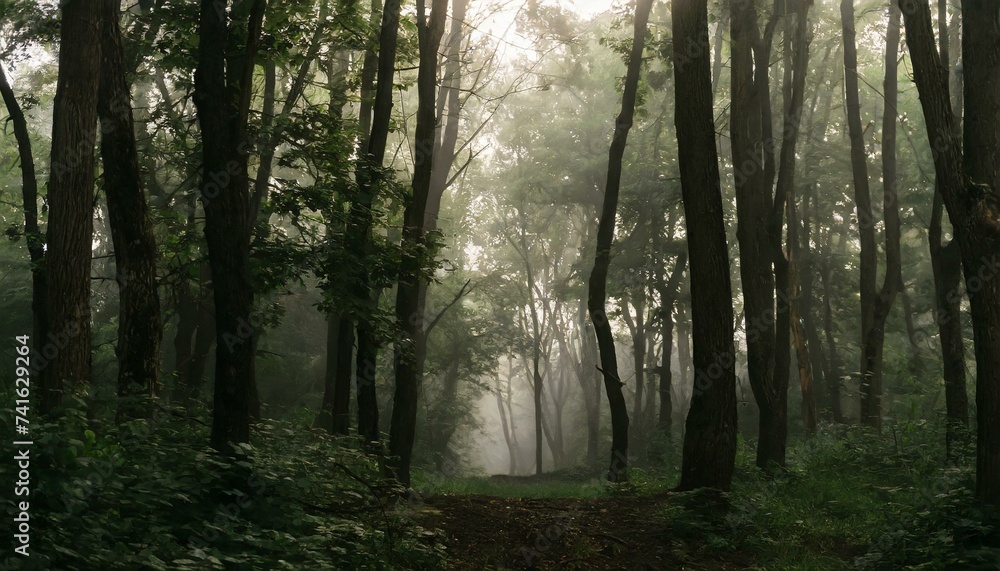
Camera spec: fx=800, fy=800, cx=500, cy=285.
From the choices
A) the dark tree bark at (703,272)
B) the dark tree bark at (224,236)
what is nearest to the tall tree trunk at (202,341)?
the dark tree bark at (224,236)

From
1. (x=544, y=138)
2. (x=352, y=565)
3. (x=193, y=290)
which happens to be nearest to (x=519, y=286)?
(x=544, y=138)

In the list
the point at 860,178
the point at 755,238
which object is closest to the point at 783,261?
the point at 755,238

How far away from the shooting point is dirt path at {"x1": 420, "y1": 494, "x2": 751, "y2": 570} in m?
7.77

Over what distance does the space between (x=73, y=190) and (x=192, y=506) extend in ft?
17.2

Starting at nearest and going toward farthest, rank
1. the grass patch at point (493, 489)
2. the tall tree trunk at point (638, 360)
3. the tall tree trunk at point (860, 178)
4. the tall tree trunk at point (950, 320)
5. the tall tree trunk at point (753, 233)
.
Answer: the tall tree trunk at point (950, 320) → the grass patch at point (493, 489) → the tall tree trunk at point (753, 233) → the tall tree trunk at point (860, 178) → the tall tree trunk at point (638, 360)

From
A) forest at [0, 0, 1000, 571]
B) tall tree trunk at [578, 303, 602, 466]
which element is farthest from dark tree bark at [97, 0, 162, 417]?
tall tree trunk at [578, 303, 602, 466]

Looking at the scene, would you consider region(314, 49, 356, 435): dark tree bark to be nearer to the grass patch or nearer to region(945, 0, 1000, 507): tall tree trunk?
the grass patch

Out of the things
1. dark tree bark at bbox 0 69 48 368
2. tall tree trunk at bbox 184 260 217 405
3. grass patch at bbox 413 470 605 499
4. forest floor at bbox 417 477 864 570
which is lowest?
grass patch at bbox 413 470 605 499

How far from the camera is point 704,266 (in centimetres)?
945

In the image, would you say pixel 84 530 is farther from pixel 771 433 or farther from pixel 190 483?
pixel 771 433

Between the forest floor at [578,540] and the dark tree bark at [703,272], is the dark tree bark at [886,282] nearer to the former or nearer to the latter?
the dark tree bark at [703,272]

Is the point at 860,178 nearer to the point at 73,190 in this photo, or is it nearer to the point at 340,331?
the point at 340,331

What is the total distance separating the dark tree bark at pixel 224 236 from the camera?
6.72 m

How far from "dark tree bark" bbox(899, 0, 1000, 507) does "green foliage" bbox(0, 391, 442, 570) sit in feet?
17.2
